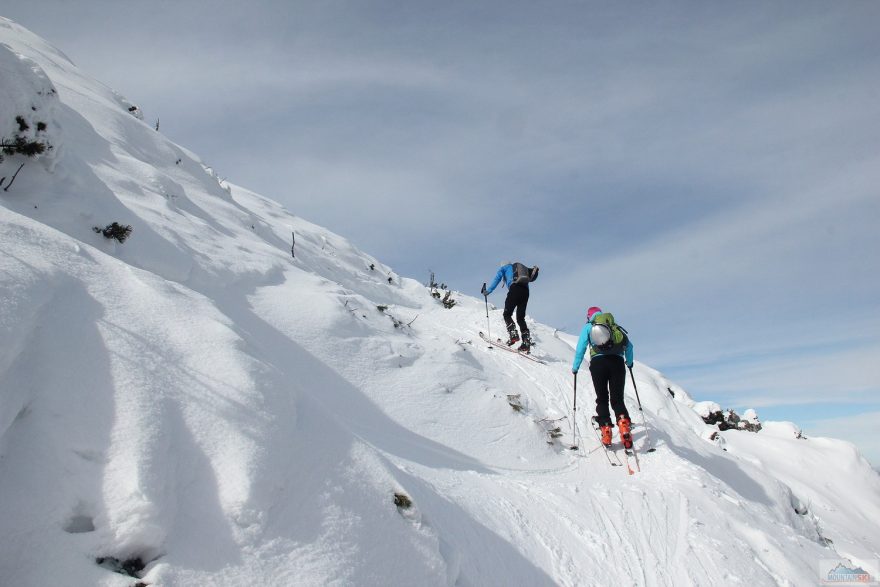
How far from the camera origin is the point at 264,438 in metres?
3.36

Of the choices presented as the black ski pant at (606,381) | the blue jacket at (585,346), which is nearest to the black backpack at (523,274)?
the blue jacket at (585,346)

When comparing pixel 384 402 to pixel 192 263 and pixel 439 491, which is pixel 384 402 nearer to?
pixel 439 491

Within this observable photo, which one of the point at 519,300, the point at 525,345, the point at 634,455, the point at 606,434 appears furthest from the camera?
the point at 519,300

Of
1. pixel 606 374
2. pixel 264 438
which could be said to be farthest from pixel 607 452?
pixel 264 438

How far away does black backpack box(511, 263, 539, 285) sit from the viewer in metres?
12.6

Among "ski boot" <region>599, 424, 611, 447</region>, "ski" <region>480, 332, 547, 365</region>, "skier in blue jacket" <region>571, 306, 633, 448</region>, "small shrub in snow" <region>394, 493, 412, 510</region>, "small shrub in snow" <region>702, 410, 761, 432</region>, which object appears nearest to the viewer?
"small shrub in snow" <region>394, 493, 412, 510</region>

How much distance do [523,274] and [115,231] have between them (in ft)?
29.8

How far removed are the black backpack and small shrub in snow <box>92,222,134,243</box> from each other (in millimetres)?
8780

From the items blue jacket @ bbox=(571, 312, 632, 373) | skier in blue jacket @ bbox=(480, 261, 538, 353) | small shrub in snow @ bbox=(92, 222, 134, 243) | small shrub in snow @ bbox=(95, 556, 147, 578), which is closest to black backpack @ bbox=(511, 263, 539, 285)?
skier in blue jacket @ bbox=(480, 261, 538, 353)

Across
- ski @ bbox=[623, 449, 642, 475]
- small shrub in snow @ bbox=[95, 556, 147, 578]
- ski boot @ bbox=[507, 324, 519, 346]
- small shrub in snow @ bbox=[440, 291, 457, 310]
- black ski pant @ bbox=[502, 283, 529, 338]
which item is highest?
small shrub in snow @ bbox=[440, 291, 457, 310]

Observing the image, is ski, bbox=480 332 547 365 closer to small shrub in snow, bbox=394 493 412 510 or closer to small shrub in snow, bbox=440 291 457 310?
small shrub in snow, bbox=440 291 457 310

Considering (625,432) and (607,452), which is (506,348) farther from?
(625,432)

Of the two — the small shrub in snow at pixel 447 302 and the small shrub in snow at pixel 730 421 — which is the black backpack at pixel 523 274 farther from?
the small shrub in snow at pixel 730 421

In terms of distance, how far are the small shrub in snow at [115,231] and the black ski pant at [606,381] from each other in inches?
294
